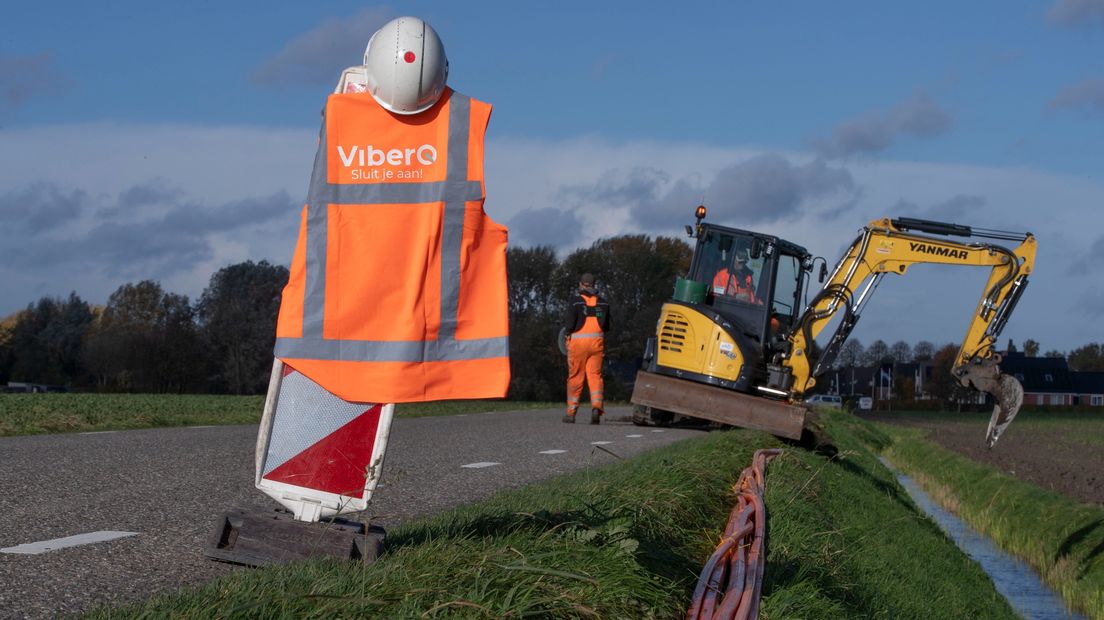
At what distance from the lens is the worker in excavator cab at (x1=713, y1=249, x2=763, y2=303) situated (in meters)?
18.7

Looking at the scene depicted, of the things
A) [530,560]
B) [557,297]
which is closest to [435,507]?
[530,560]

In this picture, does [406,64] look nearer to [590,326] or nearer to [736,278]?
[590,326]

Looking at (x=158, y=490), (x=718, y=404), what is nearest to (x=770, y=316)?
(x=718, y=404)

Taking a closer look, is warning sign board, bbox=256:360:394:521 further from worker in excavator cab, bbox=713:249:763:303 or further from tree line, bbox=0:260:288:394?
tree line, bbox=0:260:288:394

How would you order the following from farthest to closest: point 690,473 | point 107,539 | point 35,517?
point 690,473
point 35,517
point 107,539

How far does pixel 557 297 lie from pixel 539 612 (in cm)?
7057

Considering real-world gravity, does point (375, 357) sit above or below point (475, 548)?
above

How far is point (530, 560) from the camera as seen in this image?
433cm

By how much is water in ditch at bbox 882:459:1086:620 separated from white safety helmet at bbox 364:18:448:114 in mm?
9515

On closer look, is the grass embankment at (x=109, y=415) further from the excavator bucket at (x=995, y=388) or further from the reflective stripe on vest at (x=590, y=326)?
the excavator bucket at (x=995, y=388)

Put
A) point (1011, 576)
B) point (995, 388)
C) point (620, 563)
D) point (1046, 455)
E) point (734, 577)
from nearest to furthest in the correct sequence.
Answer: point (620, 563) < point (734, 577) < point (1011, 576) < point (995, 388) < point (1046, 455)

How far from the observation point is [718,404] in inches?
639

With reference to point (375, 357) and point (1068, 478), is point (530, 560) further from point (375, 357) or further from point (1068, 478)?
point (1068, 478)

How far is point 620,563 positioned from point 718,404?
1166 centimetres
